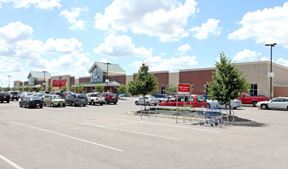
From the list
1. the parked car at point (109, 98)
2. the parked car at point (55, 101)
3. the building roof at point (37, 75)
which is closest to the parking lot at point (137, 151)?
the parked car at point (55, 101)

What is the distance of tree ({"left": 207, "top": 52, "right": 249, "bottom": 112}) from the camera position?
21.9 m

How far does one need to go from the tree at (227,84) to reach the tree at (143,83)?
8496 millimetres

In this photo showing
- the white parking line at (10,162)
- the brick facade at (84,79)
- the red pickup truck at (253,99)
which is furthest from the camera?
the brick facade at (84,79)

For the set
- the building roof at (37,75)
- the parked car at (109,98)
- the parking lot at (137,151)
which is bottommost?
the parking lot at (137,151)

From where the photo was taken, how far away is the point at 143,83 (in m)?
29.7

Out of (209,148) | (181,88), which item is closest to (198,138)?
(209,148)

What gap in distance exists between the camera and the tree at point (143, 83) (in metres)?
29.8

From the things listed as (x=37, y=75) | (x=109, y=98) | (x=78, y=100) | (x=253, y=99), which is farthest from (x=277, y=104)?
(x=37, y=75)

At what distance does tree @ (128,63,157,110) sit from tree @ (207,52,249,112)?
850cm

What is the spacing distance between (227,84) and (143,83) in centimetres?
937

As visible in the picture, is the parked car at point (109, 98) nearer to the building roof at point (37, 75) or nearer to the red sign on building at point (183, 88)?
the red sign on building at point (183, 88)

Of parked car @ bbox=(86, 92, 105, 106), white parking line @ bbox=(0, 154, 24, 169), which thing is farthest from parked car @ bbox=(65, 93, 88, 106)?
white parking line @ bbox=(0, 154, 24, 169)

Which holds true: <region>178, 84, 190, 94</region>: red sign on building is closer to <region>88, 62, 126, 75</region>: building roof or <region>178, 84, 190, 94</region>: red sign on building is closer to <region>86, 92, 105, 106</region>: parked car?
<region>86, 92, 105, 106</region>: parked car

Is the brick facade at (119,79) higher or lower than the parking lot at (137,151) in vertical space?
higher
